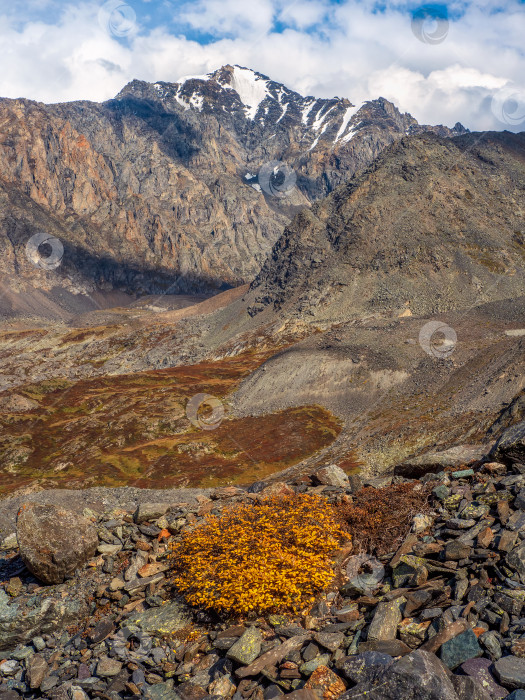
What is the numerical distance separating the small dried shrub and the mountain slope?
99698 millimetres

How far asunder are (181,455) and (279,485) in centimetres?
4562

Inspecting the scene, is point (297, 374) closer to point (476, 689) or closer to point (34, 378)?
point (476, 689)

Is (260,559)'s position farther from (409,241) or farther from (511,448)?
(409,241)

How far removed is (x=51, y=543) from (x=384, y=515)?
1027 cm

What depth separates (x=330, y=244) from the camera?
14600cm

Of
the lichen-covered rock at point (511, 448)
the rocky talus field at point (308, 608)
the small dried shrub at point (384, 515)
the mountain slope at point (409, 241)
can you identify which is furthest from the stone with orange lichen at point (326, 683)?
the mountain slope at point (409, 241)

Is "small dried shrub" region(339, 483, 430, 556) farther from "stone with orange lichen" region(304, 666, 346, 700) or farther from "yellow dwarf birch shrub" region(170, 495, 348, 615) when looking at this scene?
"stone with orange lichen" region(304, 666, 346, 700)

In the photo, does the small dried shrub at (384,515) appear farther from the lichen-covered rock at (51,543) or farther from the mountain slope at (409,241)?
the mountain slope at (409,241)

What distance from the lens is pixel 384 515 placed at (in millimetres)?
14641

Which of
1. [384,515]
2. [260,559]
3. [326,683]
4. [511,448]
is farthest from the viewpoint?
[511,448]

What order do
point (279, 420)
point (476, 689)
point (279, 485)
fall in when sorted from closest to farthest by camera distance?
point (476, 689) < point (279, 485) < point (279, 420)

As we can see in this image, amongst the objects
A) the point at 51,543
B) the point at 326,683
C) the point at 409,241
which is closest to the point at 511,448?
the point at 326,683

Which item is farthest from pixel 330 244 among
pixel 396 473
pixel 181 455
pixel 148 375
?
pixel 396 473

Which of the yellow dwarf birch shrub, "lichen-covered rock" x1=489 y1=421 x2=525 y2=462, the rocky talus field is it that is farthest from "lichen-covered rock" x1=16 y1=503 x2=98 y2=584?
"lichen-covered rock" x1=489 y1=421 x2=525 y2=462
